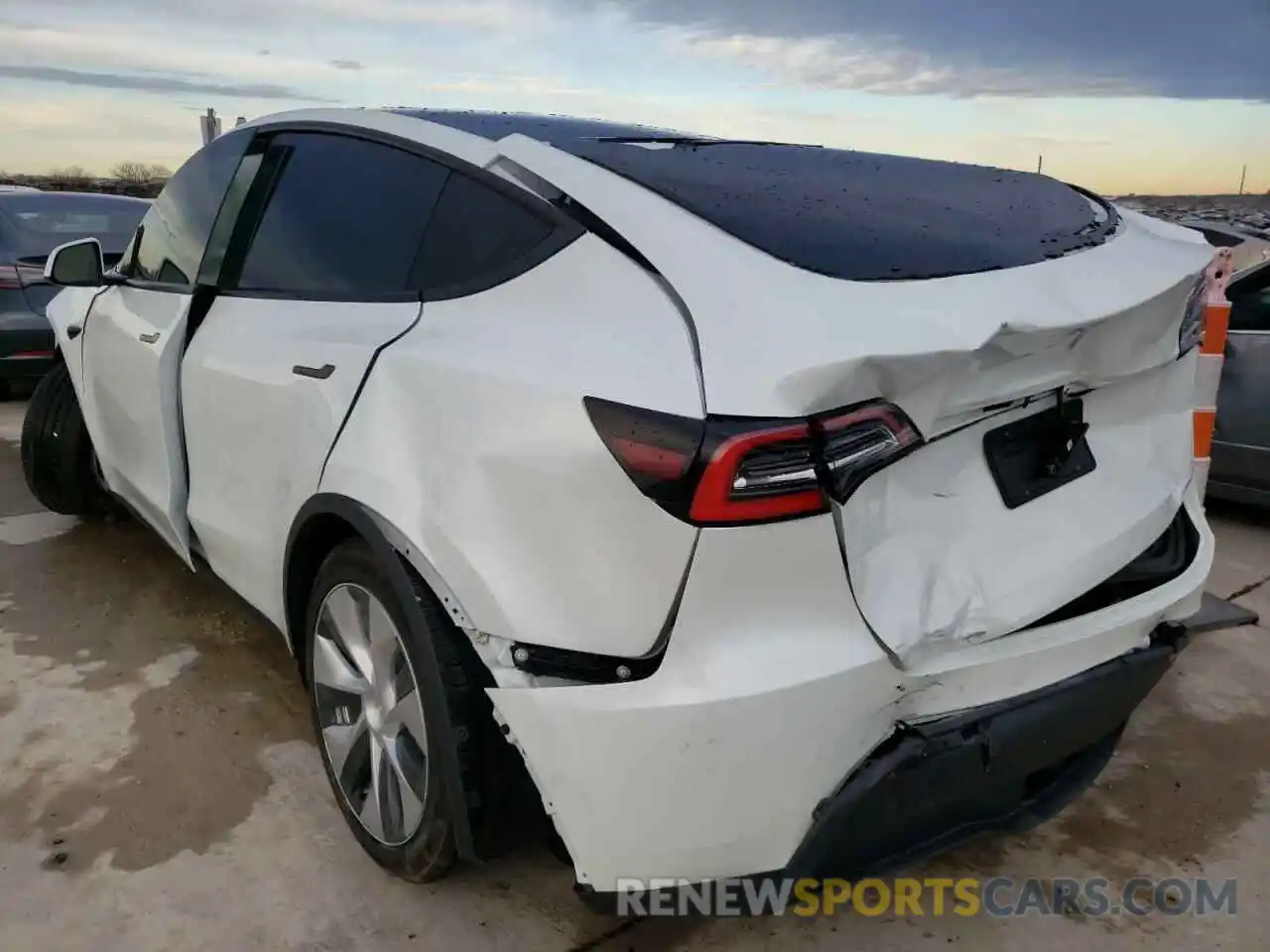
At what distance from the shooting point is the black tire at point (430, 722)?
1872 millimetres

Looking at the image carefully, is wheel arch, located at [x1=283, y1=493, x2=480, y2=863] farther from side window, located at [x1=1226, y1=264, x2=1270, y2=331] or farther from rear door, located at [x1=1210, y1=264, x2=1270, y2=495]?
side window, located at [x1=1226, y1=264, x2=1270, y2=331]

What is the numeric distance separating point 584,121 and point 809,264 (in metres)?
1.39

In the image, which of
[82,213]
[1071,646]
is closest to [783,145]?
[1071,646]

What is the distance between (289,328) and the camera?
2461mm

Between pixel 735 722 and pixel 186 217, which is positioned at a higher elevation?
pixel 186 217

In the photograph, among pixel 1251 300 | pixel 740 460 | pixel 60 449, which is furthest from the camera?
pixel 1251 300

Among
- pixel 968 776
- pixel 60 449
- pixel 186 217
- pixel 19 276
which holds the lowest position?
pixel 60 449

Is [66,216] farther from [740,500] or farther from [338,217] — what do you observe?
[740,500]

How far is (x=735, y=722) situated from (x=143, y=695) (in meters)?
2.27

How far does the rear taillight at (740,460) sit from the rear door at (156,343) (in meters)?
1.84

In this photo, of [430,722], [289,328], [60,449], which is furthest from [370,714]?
[60,449]

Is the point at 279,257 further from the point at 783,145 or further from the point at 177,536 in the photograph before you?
the point at 783,145

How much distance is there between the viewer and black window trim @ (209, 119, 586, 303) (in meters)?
1.93

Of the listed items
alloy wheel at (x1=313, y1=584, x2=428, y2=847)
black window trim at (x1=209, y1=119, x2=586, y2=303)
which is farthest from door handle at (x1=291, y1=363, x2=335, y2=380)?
alloy wheel at (x1=313, y1=584, x2=428, y2=847)
